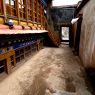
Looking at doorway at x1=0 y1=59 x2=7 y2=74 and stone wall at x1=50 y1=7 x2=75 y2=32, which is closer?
doorway at x1=0 y1=59 x2=7 y2=74

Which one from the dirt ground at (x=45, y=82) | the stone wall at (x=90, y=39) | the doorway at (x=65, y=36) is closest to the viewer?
the dirt ground at (x=45, y=82)

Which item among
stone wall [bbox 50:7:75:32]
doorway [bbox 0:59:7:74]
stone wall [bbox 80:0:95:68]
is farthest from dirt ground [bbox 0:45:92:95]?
stone wall [bbox 50:7:75:32]

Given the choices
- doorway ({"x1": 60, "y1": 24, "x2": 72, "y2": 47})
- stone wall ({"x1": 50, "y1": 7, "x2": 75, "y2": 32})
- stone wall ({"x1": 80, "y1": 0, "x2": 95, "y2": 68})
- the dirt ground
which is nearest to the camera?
the dirt ground

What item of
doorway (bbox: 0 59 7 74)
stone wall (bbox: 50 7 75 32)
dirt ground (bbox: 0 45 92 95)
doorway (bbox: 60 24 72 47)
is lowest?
dirt ground (bbox: 0 45 92 95)

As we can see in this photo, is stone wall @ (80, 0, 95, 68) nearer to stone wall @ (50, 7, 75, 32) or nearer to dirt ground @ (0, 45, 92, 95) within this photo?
dirt ground @ (0, 45, 92, 95)

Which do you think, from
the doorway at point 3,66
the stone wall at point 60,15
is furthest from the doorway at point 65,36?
the doorway at point 3,66

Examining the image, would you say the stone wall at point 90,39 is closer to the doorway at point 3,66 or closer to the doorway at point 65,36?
the doorway at point 3,66

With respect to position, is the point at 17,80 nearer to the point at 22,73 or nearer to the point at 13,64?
the point at 22,73

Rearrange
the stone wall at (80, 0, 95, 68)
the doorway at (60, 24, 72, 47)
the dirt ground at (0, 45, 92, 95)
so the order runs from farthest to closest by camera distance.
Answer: the doorway at (60, 24, 72, 47), the stone wall at (80, 0, 95, 68), the dirt ground at (0, 45, 92, 95)

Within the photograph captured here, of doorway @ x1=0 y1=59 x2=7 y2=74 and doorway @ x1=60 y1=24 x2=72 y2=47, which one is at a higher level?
doorway @ x1=60 y1=24 x2=72 y2=47

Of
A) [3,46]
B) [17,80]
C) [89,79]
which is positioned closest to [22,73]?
[17,80]

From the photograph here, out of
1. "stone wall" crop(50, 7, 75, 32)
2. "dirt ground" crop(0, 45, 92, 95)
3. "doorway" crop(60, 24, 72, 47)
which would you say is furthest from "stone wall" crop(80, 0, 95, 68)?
"stone wall" crop(50, 7, 75, 32)

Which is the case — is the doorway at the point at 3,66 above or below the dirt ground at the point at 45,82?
above

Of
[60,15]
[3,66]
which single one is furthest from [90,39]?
[60,15]
